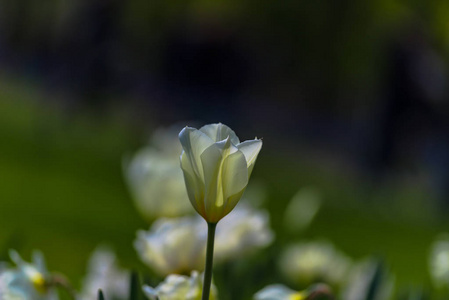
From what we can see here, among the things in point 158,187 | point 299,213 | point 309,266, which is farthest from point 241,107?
point 158,187

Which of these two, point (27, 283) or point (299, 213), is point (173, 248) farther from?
point (299, 213)

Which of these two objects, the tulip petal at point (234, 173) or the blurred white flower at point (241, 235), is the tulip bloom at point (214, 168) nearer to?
the tulip petal at point (234, 173)

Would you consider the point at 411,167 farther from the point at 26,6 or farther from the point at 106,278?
the point at 106,278

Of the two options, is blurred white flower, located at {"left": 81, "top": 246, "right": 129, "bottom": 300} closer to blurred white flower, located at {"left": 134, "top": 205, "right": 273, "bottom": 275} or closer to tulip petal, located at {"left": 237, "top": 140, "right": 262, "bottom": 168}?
blurred white flower, located at {"left": 134, "top": 205, "right": 273, "bottom": 275}

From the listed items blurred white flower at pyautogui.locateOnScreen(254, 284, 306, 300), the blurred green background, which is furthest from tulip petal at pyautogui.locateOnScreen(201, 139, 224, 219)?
Result: the blurred green background

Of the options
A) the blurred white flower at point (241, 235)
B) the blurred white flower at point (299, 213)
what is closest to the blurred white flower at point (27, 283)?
the blurred white flower at point (241, 235)

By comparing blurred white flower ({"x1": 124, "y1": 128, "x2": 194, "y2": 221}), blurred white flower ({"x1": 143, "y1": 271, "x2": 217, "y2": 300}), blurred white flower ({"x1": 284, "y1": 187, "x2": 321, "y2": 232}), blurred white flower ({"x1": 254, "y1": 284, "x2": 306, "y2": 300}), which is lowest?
blurred white flower ({"x1": 143, "y1": 271, "x2": 217, "y2": 300})

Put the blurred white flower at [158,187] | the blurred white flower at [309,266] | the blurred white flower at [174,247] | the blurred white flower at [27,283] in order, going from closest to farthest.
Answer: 1. the blurred white flower at [27,283]
2. the blurred white flower at [174,247]
3. the blurred white flower at [158,187]
4. the blurred white flower at [309,266]
